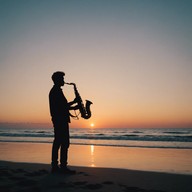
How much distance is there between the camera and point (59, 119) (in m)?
6.11

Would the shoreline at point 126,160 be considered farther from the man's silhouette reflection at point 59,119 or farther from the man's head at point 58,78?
the man's head at point 58,78

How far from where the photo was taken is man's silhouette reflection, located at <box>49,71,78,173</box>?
6.07 meters

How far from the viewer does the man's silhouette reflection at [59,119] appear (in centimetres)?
607

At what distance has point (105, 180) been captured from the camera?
17.1ft

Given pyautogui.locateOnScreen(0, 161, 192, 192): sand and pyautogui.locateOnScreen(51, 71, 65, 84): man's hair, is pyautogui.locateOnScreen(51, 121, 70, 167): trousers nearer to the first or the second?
pyautogui.locateOnScreen(0, 161, 192, 192): sand

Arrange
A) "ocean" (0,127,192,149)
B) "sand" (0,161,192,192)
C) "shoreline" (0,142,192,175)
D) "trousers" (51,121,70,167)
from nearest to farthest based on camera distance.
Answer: "sand" (0,161,192,192) < "trousers" (51,121,70,167) < "shoreline" (0,142,192,175) < "ocean" (0,127,192,149)

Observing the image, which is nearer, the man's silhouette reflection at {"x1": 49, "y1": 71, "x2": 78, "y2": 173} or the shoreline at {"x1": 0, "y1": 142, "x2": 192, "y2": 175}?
the man's silhouette reflection at {"x1": 49, "y1": 71, "x2": 78, "y2": 173}

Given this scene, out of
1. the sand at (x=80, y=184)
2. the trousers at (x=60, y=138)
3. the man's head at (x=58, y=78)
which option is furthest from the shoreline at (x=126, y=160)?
the man's head at (x=58, y=78)

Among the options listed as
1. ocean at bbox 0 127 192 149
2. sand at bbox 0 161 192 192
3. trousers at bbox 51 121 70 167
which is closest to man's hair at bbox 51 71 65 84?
trousers at bbox 51 121 70 167

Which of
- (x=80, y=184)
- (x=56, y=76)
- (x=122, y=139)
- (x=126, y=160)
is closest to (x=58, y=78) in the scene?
(x=56, y=76)

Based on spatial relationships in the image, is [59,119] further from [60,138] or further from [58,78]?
[58,78]

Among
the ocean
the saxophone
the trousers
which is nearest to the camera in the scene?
the trousers

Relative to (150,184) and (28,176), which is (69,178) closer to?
(28,176)

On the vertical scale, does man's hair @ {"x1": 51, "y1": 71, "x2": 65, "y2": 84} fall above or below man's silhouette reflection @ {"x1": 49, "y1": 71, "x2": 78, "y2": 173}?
above
